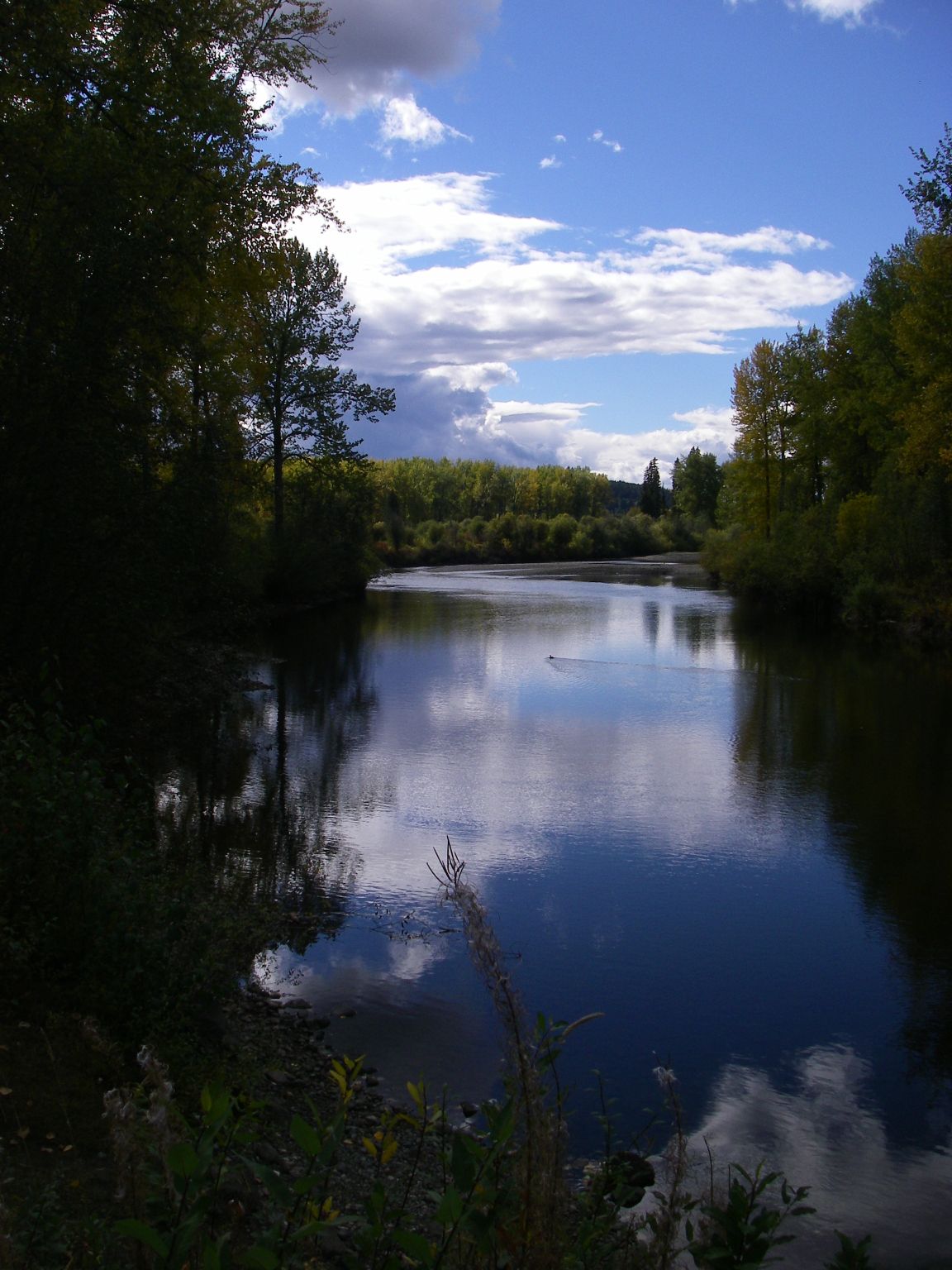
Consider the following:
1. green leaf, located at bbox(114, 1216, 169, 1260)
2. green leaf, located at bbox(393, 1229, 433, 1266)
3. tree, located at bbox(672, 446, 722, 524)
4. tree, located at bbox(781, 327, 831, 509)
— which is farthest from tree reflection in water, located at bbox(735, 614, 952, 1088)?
tree, located at bbox(672, 446, 722, 524)

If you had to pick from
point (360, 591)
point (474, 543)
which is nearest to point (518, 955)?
point (360, 591)

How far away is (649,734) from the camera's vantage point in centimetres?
1603

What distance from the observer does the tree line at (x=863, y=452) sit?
24.5 metres

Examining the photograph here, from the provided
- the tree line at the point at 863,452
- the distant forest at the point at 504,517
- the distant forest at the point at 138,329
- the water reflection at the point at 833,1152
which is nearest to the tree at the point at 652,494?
the distant forest at the point at 504,517

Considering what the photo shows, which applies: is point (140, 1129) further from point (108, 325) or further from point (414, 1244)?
point (108, 325)

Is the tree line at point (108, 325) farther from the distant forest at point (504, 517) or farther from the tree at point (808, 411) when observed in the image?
the tree at point (808, 411)

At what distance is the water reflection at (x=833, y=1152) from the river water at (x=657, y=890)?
0.06 ft

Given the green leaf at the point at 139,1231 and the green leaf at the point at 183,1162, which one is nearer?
the green leaf at the point at 139,1231

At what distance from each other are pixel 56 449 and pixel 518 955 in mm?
5217

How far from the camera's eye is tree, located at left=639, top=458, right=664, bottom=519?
12512cm

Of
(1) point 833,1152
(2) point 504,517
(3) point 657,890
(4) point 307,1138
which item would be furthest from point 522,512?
(4) point 307,1138

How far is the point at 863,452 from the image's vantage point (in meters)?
37.0

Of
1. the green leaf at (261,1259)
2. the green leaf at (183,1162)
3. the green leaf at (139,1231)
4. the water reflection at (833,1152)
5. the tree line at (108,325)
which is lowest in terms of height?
the water reflection at (833,1152)

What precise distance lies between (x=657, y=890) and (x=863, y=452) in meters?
31.7
